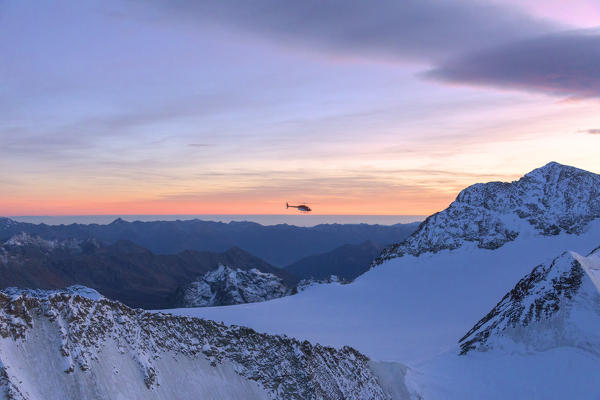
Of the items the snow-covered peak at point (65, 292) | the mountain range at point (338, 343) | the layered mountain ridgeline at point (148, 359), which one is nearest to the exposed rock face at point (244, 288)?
the snow-covered peak at point (65, 292)

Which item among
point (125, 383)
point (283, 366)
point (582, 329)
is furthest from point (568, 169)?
point (125, 383)

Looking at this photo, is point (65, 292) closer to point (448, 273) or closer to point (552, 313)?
point (552, 313)

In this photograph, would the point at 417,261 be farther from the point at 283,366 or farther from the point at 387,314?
the point at 283,366

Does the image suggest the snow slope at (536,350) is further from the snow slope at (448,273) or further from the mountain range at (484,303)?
the snow slope at (448,273)

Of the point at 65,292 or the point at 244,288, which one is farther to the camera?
the point at 244,288

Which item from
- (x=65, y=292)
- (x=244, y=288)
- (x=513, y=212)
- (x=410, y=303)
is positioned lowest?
(x=244, y=288)

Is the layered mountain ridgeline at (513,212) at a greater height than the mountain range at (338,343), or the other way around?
the layered mountain ridgeline at (513,212)

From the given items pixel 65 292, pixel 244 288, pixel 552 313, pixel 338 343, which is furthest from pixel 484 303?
pixel 244 288
